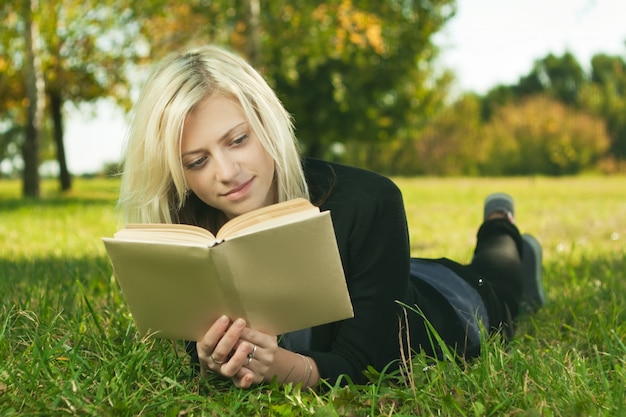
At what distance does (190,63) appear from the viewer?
2.27 metres

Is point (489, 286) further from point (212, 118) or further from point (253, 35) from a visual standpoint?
point (253, 35)

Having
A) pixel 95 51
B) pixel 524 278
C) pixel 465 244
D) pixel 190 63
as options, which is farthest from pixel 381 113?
pixel 190 63

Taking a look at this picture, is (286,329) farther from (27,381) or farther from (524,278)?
(524,278)

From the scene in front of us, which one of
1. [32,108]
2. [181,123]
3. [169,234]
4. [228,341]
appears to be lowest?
[228,341]

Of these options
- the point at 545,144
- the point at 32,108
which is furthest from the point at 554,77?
the point at 32,108

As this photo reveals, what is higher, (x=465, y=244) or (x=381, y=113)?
(x=381, y=113)

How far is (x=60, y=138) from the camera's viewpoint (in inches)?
711

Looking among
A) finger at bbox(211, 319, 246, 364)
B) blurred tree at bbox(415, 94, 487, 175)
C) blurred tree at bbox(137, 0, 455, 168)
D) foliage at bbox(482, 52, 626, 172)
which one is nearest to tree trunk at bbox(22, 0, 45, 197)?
blurred tree at bbox(137, 0, 455, 168)

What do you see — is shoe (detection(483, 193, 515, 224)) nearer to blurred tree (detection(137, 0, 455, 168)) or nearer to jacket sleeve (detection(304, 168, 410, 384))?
jacket sleeve (detection(304, 168, 410, 384))

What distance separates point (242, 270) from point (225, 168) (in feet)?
1.49

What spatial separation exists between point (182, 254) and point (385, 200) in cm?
75

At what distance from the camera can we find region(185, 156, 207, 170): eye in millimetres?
2164

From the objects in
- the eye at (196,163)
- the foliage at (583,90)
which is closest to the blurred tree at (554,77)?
the foliage at (583,90)

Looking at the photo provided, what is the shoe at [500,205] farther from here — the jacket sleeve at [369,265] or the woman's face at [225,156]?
the woman's face at [225,156]
